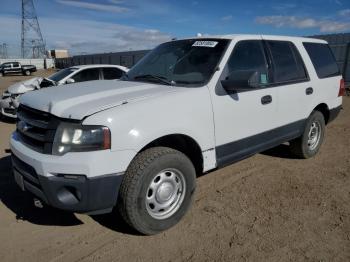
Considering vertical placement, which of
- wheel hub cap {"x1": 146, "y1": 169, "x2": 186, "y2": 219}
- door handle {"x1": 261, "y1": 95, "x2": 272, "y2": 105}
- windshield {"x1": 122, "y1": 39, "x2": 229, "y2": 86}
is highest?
windshield {"x1": 122, "y1": 39, "x2": 229, "y2": 86}

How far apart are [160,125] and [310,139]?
3439mm

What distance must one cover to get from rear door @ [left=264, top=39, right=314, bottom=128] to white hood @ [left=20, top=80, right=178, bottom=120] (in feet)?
5.52

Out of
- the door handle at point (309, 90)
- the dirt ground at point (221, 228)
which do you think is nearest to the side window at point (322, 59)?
Result: the door handle at point (309, 90)

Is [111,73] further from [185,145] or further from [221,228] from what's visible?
[221,228]

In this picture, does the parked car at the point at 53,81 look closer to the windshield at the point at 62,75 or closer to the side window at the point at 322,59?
the windshield at the point at 62,75

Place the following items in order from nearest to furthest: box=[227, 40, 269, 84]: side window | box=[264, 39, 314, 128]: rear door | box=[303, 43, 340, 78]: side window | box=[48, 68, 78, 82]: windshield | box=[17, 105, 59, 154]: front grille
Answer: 1. box=[17, 105, 59, 154]: front grille
2. box=[227, 40, 269, 84]: side window
3. box=[264, 39, 314, 128]: rear door
4. box=[303, 43, 340, 78]: side window
5. box=[48, 68, 78, 82]: windshield

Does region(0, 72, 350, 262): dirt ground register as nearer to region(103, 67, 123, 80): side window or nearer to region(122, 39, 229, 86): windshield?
region(122, 39, 229, 86): windshield

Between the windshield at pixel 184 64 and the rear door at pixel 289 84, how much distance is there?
3.09 ft

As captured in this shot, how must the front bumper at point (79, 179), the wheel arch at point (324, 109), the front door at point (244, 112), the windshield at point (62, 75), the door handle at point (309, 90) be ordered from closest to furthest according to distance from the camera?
the front bumper at point (79, 179) → the front door at point (244, 112) → the door handle at point (309, 90) → the wheel arch at point (324, 109) → the windshield at point (62, 75)

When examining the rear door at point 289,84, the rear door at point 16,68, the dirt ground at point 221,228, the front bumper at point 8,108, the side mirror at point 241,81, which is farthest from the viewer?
the rear door at point 16,68

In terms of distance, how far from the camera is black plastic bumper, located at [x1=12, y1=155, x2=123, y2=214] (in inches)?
107

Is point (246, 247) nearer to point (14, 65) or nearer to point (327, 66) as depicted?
point (327, 66)

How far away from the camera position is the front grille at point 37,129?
283 cm

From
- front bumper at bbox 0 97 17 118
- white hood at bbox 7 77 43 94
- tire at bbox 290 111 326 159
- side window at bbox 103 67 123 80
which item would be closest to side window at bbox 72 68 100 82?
side window at bbox 103 67 123 80
